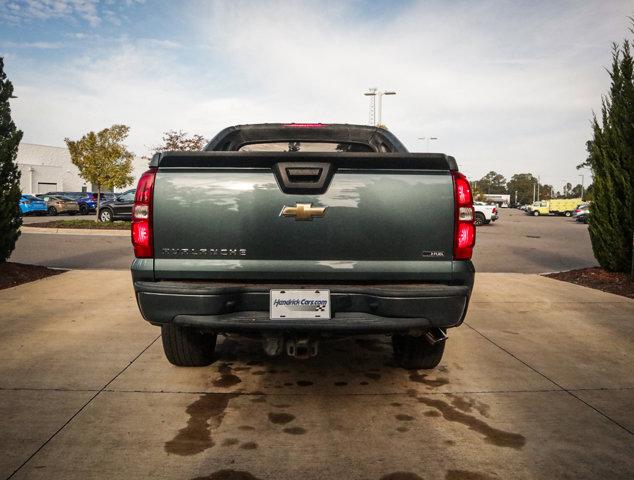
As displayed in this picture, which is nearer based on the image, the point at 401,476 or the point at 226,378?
the point at 401,476

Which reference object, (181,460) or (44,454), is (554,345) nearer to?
(181,460)

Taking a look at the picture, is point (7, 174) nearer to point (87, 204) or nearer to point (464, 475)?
point (464, 475)

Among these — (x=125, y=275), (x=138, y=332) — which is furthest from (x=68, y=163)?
(x=138, y=332)

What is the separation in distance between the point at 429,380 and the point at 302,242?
1.70 metres

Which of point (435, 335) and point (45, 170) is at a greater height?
point (45, 170)

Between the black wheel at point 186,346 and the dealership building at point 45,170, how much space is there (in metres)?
47.3

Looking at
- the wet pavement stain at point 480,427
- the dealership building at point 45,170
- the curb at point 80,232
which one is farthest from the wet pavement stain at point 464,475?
the dealership building at point 45,170

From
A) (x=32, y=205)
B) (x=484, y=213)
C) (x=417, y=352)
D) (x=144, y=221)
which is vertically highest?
(x=144, y=221)

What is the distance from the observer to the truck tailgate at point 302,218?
287 centimetres

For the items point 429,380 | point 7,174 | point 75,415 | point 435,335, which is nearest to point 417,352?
point 429,380

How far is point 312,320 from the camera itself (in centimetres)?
283

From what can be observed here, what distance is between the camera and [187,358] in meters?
3.86

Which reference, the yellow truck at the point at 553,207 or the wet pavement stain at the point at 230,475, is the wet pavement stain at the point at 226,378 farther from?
the yellow truck at the point at 553,207

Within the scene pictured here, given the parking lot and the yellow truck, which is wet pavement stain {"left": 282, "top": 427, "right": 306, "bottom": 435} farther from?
the yellow truck
